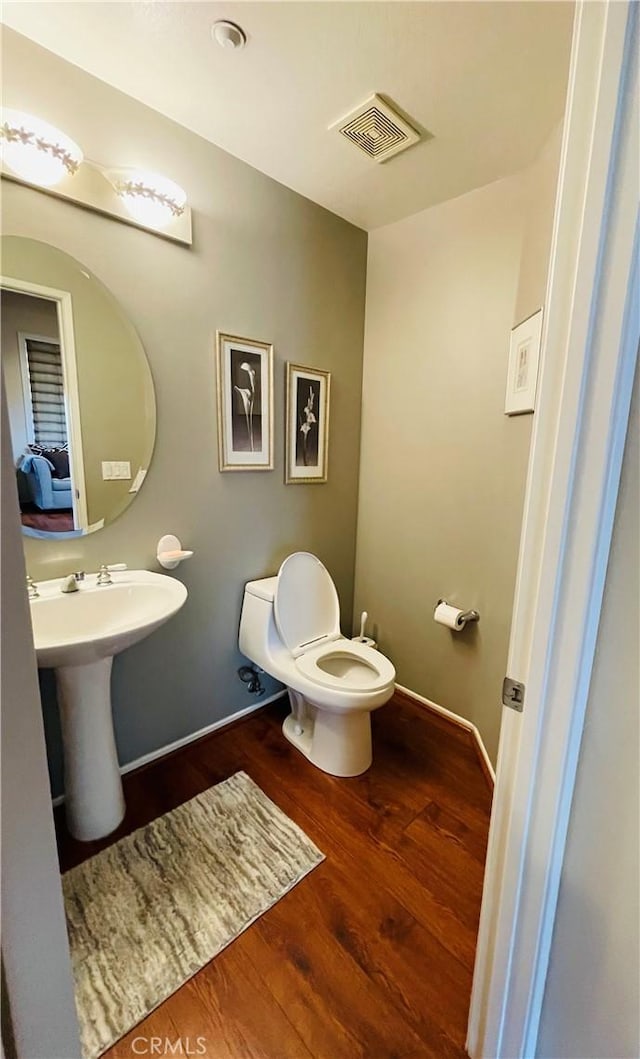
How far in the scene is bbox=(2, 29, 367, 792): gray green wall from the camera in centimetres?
131

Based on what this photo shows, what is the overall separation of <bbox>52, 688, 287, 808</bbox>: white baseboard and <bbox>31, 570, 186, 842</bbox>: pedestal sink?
0.66 ft

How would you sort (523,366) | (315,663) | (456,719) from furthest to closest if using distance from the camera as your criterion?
(456,719) → (315,663) → (523,366)

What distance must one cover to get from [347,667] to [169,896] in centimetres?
101

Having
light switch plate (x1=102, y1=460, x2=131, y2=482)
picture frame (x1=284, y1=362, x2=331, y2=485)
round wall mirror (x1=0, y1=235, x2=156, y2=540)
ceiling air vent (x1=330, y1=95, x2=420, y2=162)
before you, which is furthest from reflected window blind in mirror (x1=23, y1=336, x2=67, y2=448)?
ceiling air vent (x1=330, y1=95, x2=420, y2=162)

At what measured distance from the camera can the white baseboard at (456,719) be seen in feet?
5.82

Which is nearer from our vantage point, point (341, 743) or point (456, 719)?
point (341, 743)

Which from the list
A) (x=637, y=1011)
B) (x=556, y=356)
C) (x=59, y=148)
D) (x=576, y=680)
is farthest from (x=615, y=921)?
(x=59, y=148)

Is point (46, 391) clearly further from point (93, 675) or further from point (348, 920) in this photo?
point (348, 920)

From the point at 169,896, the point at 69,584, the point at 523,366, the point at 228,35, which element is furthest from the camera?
the point at 523,366

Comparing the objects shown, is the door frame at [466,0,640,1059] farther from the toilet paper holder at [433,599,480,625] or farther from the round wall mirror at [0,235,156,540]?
the round wall mirror at [0,235,156,540]

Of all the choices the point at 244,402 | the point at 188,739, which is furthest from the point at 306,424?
the point at 188,739

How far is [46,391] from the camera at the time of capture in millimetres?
1330

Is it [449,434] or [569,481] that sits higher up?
[449,434]

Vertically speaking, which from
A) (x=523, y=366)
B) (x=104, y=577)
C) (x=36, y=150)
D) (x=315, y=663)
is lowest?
(x=315, y=663)
